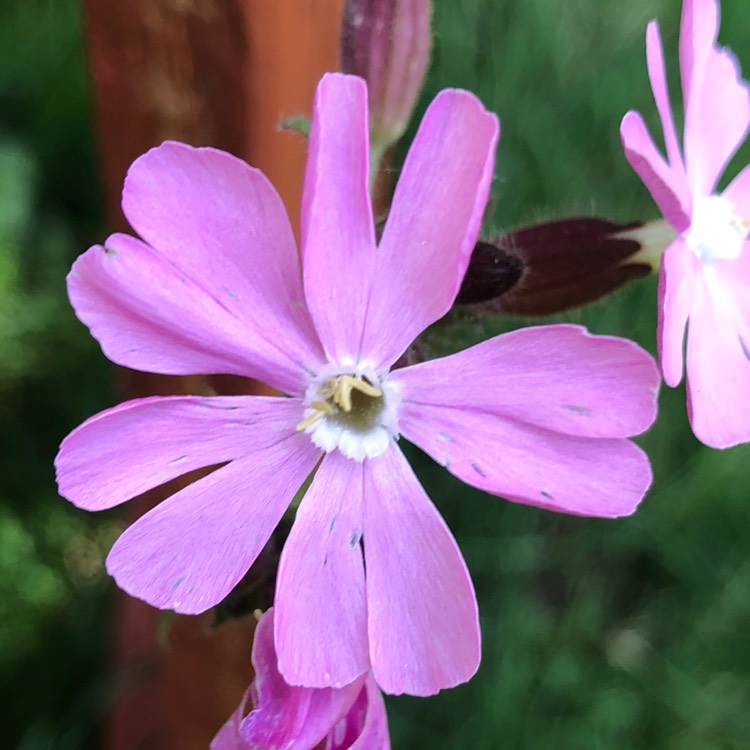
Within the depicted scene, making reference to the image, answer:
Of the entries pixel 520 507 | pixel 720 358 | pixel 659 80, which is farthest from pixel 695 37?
pixel 520 507

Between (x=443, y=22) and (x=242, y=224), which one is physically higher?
(x=242, y=224)

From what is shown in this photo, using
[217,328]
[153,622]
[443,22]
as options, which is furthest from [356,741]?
[443,22]

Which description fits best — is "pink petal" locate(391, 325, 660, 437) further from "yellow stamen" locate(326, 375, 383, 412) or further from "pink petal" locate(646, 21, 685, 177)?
"pink petal" locate(646, 21, 685, 177)

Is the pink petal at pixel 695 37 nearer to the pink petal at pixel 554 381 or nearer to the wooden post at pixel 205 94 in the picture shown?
the pink petal at pixel 554 381

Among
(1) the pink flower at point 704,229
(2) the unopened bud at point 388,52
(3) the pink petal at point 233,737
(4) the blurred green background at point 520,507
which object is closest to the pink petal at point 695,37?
(1) the pink flower at point 704,229

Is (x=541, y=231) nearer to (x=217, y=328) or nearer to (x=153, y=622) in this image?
(x=217, y=328)

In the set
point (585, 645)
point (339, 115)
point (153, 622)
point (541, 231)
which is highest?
point (339, 115)
